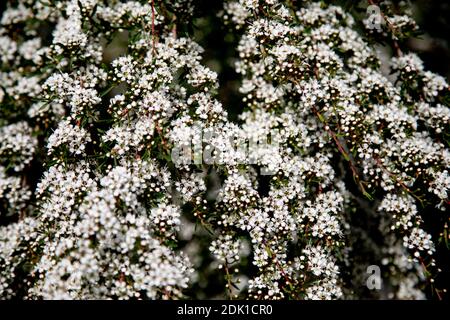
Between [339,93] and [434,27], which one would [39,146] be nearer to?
[339,93]

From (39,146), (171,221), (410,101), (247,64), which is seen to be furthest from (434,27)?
(39,146)

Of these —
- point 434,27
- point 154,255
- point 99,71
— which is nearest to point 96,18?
point 99,71

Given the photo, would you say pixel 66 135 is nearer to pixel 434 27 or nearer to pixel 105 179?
pixel 105 179

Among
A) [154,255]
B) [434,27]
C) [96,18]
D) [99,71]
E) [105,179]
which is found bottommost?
[154,255]

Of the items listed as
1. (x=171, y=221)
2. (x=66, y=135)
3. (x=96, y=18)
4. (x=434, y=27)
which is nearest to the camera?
(x=171, y=221)

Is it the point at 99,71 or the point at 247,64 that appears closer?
the point at 99,71

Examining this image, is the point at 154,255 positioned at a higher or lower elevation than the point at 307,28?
lower

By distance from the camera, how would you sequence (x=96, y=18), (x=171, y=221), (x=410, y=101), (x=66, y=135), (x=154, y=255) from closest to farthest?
(x=154, y=255) → (x=171, y=221) → (x=66, y=135) → (x=410, y=101) → (x=96, y=18)
